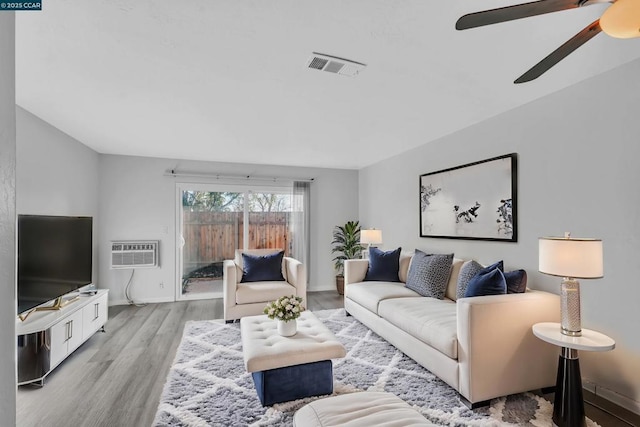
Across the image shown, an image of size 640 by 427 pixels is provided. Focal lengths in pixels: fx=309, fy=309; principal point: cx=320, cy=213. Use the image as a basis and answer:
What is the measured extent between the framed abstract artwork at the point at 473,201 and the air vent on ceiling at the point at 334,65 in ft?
5.96

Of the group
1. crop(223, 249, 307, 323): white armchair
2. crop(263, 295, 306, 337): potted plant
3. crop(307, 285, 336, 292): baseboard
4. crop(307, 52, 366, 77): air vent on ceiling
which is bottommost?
crop(307, 285, 336, 292): baseboard

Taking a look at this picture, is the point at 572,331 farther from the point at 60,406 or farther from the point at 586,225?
the point at 60,406

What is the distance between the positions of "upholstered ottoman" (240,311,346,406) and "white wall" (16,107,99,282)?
258cm

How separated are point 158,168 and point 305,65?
3835mm

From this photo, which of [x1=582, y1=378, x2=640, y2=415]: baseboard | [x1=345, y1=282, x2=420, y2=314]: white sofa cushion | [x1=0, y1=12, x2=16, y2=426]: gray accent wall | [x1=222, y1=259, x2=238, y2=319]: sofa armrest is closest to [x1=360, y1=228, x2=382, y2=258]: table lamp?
[x1=345, y1=282, x2=420, y2=314]: white sofa cushion

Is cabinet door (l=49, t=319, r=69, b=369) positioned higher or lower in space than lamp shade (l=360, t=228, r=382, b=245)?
lower

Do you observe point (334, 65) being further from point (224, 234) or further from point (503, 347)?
point (224, 234)

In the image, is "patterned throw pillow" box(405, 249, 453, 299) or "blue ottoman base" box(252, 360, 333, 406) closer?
"blue ottoman base" box(252, 360, 333, 406)

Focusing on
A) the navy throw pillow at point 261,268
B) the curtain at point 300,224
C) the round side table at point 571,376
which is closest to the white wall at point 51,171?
the navy throw pillow at point 261,268

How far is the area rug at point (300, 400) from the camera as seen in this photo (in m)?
2.01

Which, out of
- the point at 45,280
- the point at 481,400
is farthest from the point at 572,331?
the point at 45,280

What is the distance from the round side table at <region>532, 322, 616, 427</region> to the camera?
1865 millimetres

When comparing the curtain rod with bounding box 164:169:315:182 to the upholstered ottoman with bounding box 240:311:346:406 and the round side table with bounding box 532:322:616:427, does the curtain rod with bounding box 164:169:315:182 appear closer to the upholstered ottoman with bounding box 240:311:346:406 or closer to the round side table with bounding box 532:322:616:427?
the upholstered ottoman with bounding box 240:311:346:406

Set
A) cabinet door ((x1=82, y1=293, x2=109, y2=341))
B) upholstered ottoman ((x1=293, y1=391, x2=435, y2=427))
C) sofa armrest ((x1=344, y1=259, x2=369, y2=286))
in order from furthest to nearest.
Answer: sofa armrest ((x1=344, y1=259, x2=369, y2=286)) < cabinet door ((x1=82, y1=293, x2=109, y2=341)) < upholstered ottoman ((x1=293, y1=391, x2=435, y2=427))
